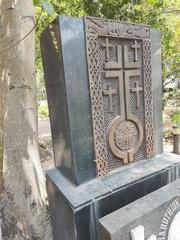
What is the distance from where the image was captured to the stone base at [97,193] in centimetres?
150

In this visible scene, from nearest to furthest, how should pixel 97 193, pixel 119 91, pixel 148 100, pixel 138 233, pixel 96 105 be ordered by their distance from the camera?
pixel 138 233
pixel 97 193
pixel 96 105
pixel 119 91
pixel 148 100

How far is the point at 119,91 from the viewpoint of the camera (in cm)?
182

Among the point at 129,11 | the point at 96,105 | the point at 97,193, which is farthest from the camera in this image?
the point at 129,11

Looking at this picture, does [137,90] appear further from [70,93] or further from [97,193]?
[97,193]

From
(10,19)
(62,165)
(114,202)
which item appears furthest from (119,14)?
(114,202)

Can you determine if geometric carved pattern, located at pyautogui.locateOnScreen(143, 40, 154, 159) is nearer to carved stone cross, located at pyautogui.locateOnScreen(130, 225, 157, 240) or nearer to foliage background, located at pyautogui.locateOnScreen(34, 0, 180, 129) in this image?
carved stone cross, located at pyautogui.locateOnScreen(130, 225, 157, 240)

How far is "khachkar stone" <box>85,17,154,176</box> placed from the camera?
167cm

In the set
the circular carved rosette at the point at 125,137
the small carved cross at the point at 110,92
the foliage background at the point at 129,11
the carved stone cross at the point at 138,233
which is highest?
the foliage background at the point at 129,11

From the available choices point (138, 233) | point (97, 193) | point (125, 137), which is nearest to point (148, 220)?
point (138, 233)

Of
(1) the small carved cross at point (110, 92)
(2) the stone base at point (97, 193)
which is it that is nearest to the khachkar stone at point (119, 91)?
(1) the small carved cross at point (110, 92)

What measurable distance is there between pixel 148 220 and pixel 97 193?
387 mm

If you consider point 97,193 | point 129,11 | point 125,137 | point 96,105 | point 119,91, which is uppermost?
point 129,11

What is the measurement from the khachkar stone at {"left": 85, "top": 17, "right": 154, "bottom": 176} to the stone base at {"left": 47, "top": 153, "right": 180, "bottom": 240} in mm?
123

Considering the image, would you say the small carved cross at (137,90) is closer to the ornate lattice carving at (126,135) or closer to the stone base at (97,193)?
the ornate lattice carving at (126,135)
